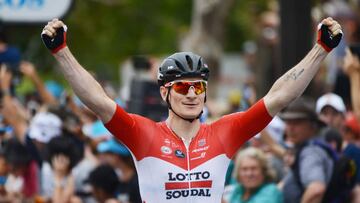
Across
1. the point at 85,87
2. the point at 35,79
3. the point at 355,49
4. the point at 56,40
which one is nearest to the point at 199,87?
the point at 85,87

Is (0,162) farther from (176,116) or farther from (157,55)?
(157,55)

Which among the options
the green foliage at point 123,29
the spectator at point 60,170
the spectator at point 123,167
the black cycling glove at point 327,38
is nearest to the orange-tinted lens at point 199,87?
the black cycling glove at point 327,38

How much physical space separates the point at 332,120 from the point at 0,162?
3.34 m

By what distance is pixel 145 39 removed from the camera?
3181 cm

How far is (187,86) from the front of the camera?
31.0 ft

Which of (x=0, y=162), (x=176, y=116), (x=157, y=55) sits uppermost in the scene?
(x=176, y=116)

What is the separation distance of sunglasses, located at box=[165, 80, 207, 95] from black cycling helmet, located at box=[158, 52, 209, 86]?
0.12ft

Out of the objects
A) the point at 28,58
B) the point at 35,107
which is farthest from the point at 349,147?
the point at 28,58

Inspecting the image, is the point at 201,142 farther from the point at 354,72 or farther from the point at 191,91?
the point at 354,72

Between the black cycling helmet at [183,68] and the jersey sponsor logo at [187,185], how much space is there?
26.6 inches

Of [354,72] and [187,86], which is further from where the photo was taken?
[354,72]

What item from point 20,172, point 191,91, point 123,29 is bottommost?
point 123,29

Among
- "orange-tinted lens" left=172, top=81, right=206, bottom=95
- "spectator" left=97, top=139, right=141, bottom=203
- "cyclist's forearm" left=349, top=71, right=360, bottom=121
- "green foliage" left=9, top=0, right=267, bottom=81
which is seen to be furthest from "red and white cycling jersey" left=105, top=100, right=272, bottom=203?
"green foliage" left=9, top=0, right=267, bottom=81

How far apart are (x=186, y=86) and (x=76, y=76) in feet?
2.51
